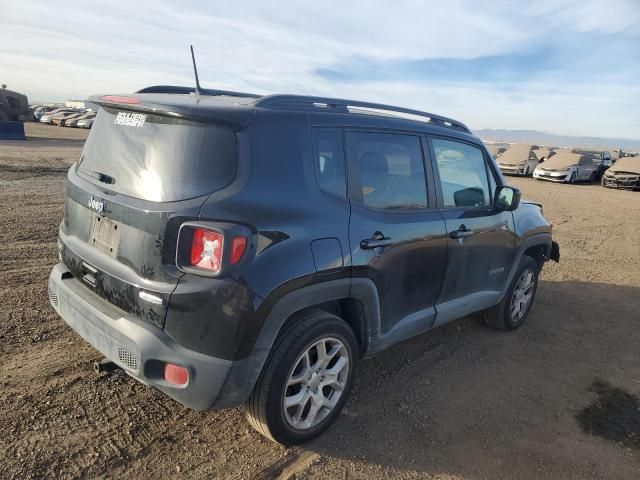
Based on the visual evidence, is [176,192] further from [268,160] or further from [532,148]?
[532,148]

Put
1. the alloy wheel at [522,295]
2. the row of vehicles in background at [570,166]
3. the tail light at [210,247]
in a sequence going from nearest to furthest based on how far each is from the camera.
Answer: 1. the tail light at [210,247]
2. the alloy wheel at [522,295]
3. the row of vehicles in background at [570,166]

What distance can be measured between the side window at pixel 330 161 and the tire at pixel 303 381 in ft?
2.39

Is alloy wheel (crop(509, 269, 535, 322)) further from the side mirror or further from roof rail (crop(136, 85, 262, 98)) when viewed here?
roof rail (crop(136, 85, 262, 98))

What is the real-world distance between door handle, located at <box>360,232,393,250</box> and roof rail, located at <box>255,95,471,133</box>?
816 mm

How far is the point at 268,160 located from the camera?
8.41 feet

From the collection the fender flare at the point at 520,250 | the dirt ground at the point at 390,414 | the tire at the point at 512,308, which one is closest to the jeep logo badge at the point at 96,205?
the dirt ground at the point at 390,414

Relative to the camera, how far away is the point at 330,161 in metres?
2.90

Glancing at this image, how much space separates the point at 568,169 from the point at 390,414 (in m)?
22.1

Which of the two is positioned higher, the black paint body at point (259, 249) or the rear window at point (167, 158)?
the rear window at point (167, 158)

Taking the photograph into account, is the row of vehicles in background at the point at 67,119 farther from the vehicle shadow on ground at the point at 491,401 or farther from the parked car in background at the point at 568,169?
the vehicle shadow on ground at the point at 491,401

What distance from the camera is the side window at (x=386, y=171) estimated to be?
3.05 meters

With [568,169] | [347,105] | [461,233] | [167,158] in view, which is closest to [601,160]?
[568,169]

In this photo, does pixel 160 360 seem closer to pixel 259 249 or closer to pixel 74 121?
pixel 259 249

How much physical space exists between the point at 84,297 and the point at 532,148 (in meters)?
27.2
